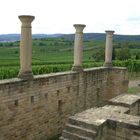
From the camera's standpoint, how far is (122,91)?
43.9ft

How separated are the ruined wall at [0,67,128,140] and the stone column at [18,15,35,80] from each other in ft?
0.96

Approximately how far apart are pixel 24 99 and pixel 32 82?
0.57 metres

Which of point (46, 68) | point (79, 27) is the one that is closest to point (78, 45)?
point (79, 27)

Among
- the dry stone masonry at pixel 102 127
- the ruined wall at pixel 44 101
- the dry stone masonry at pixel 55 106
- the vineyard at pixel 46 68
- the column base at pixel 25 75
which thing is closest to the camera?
the dry stone masonry at pixel 102 127

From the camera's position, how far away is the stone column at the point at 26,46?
325 inches

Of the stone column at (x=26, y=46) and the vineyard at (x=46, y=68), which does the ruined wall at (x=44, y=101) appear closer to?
the stone column at (x=26, y=46)

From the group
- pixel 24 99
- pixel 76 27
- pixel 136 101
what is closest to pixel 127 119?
pixel 136 101

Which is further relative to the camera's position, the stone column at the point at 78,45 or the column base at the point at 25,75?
the stone column at the point at 78,45

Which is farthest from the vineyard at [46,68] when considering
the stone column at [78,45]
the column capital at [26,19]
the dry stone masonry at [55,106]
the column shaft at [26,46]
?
the column capital at [26,19]

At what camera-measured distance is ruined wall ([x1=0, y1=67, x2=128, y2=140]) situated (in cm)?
764

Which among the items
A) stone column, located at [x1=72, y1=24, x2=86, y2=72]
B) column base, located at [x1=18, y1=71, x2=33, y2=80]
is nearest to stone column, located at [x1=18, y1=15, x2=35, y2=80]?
column base, located at [x1=18, y1=71, x2=33, y2=80]

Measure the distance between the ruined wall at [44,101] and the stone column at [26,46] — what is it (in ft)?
0.96

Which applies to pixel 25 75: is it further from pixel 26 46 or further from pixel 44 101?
pixel 44 101

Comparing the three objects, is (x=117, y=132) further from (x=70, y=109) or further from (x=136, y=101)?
(x=70, y=109)
